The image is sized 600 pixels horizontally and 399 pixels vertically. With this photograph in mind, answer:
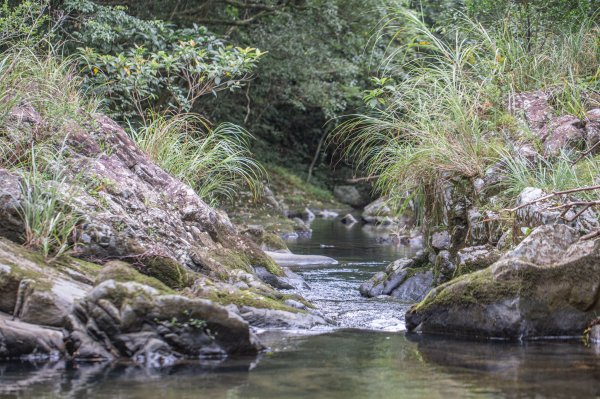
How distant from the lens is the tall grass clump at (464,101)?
9125 millimetres

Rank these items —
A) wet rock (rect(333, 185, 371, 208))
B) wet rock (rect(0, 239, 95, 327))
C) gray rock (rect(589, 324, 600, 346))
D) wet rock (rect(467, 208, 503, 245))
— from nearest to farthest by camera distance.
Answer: wet rock (rect(0, 239, 95, 327))
gray rock (rect(589, 324, 600, 346))
wet rock (rect(467, 208, 503, 245))
wet rock (rect(333, 185, 371, 208))

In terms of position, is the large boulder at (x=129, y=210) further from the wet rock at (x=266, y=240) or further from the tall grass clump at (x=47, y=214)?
the wet rock at (x=266, y=240)

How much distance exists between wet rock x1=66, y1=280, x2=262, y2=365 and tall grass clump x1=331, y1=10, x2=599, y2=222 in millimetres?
3967

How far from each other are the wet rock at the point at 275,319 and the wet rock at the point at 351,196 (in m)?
21.1

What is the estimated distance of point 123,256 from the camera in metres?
7.48

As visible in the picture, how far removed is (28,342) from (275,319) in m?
2.28

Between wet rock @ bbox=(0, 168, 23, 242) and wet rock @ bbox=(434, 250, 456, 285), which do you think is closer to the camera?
wet rock @ bbox=(0, 168, 23, 242)

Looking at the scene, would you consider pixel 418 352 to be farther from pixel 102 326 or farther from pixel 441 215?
pixel 441 215

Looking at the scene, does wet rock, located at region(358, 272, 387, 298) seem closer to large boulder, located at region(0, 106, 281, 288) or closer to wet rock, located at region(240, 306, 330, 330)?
large boulder, located at region(0, 106, 281, 288)

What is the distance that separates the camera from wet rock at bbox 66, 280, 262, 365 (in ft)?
18.4

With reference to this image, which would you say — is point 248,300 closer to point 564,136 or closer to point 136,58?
point 564,136

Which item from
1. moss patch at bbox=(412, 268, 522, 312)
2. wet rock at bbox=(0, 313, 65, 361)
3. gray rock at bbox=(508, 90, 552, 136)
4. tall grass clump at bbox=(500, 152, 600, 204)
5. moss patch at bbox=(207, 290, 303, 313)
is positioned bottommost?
wet rock at bbox=(0, 313, 65, 361)

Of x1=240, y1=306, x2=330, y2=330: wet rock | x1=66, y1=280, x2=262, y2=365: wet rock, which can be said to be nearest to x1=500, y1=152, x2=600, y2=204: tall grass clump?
x1=240, y1=306, x2=330, y2=330: wet rock

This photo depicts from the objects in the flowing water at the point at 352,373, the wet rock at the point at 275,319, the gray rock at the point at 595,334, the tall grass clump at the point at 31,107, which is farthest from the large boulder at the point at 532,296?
the tall grass clump at the point at 31,107
